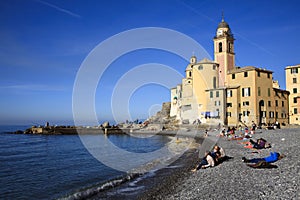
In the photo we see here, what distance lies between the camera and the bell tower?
54.6 metres

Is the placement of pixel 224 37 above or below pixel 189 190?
above

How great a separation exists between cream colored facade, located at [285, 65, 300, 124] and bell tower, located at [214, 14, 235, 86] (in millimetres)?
11514

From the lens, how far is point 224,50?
55.2 meters

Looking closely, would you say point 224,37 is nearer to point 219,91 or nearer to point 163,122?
point 219,91

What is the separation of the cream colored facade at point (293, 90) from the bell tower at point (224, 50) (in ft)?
37.8

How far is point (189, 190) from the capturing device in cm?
1087

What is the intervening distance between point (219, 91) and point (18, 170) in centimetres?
3971

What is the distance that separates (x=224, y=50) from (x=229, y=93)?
10.8 m

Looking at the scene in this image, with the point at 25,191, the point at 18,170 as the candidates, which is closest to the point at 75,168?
the point at 18,170

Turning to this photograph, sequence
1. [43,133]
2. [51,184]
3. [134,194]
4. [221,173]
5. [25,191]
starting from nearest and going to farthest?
[134,194] < [221,173] < [25,191] < [51,184] < [43,133]

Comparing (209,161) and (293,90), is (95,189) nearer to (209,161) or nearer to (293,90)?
(209,161)

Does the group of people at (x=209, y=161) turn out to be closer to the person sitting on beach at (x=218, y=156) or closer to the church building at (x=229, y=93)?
the person sitting on beach at (x=218, y=156)

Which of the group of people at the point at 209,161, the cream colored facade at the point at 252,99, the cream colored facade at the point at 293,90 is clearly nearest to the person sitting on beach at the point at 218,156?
the group of people at the point at 209,161

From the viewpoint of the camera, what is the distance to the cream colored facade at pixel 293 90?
5225 centimetres
